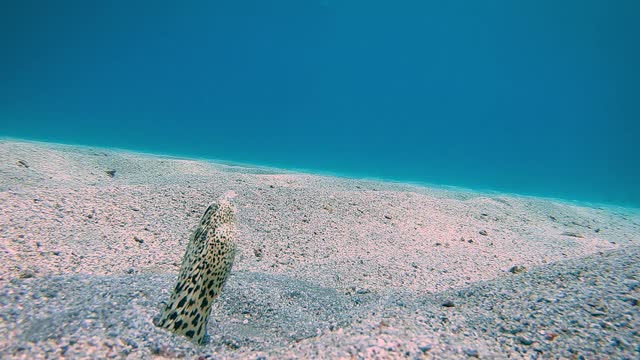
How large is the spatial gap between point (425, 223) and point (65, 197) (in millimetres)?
6863

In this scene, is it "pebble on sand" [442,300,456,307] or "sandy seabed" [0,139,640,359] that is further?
"pebble on sand" [442,300,456,307]

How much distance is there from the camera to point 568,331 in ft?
7.65

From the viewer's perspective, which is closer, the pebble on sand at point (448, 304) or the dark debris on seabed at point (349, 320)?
the dark debris on seabed at point (349, 320)

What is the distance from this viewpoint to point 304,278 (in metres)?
4.34

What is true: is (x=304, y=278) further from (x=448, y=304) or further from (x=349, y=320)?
(x=448, y=304)

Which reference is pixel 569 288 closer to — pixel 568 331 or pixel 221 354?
pixel 568 331

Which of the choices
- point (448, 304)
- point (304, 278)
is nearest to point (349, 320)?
point (448, 304)

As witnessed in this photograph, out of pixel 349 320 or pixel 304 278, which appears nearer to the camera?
pixel 349 320

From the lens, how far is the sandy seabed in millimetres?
2205

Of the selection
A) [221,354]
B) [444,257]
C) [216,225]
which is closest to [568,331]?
[221,354]

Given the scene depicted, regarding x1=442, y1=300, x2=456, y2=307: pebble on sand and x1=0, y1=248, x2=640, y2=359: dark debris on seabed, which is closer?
x1=0, y1=248, x2=640, y2=359: dark debris on seabed

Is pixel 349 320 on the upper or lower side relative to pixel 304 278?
lower

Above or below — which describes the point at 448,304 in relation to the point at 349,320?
above

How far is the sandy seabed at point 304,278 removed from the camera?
2205 millimetres
